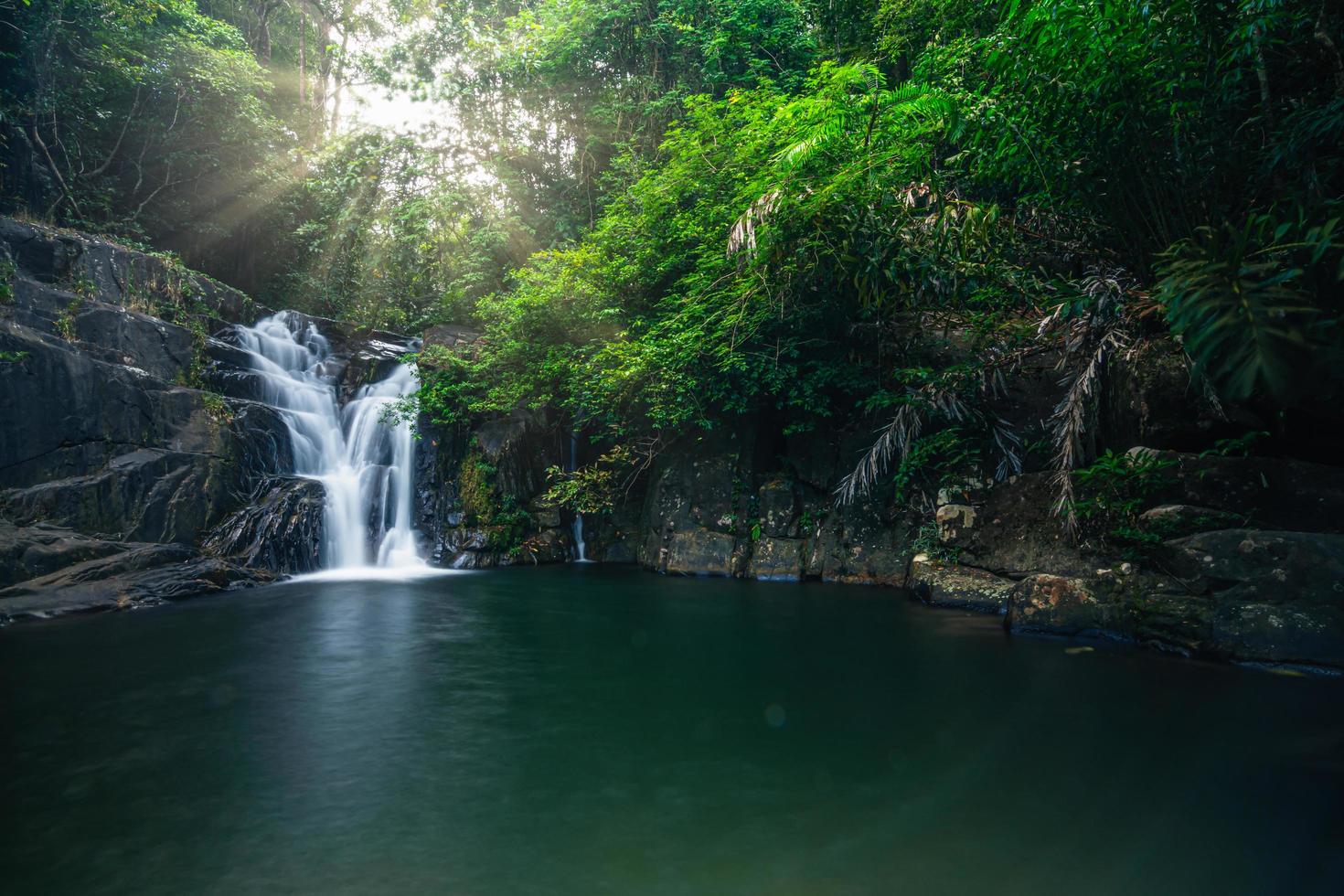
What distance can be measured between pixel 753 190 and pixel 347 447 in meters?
9.26

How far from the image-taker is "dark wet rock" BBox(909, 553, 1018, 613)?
8.30 m

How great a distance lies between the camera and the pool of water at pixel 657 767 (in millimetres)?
2875

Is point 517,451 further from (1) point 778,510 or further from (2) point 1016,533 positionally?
(2) point 1016,533

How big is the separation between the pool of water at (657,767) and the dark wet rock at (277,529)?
11.4ft

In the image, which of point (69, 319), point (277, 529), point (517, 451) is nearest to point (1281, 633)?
point (517, 451)

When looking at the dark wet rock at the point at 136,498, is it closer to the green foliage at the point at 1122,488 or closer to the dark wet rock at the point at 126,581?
the dark wet rock at the point at 126,581

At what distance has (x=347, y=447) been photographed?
45.0 feet

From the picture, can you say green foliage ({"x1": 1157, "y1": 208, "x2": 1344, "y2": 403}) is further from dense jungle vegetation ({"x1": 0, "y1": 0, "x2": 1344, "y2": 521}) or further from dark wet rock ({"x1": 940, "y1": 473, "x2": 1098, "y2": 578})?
dark wet rock ({"x1": 940, "y1": 473, "x2": 1098, "y2": 578})

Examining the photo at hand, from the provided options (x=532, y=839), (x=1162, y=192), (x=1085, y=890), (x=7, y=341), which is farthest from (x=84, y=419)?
(x=1162, y=192)

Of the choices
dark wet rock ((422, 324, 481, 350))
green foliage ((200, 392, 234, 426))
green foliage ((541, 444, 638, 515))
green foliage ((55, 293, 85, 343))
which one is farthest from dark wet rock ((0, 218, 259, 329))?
green foliage ((541, 444, 638, 515))

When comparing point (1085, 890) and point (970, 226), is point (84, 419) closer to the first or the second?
point (970, 226)

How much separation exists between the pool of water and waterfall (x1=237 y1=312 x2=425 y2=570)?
5325 millimetres

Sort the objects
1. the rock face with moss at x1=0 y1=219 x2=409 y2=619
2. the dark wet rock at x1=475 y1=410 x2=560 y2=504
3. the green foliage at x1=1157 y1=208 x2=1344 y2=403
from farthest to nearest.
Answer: the dark wet rock at x1=475 y1=410 x2=560 y2=504
the rock face with moss at x1=0 y1=219 x2=409 y2=619
the green foliage at x1=1157 y1=208 x2=1344 y2=403

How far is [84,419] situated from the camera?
33.1 feet
